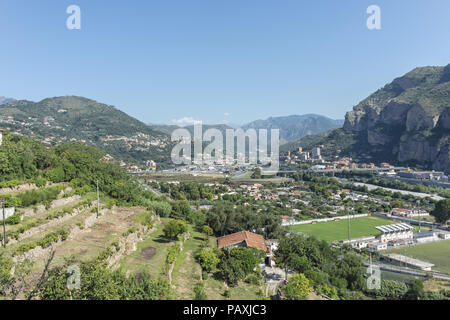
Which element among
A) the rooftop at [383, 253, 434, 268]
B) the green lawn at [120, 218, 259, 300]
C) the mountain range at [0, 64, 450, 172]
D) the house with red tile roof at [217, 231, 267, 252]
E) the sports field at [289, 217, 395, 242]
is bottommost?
the sports field at [289, 217, 395, 242]

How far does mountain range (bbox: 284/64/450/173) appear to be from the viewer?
7162 centimetres

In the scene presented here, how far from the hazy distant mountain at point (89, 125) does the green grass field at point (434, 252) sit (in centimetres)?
6760

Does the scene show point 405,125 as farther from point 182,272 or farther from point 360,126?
point 182,272

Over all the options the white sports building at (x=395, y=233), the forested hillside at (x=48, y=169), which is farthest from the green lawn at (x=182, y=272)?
the white sports building at (x=395, y=233)

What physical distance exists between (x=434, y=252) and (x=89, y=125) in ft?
334

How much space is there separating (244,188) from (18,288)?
44686 millimetres

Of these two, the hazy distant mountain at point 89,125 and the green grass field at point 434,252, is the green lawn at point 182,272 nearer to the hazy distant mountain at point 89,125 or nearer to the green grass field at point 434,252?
the green grass field at point 434,252

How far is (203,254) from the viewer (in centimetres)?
1222

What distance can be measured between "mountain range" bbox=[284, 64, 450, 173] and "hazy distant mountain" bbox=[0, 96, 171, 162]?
65957 mm

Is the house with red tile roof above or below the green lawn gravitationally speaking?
below

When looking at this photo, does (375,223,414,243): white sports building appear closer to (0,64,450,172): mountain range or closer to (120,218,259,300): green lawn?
(120,218,259,300): green lawn

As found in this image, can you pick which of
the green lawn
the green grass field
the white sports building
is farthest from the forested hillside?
the white sports building
